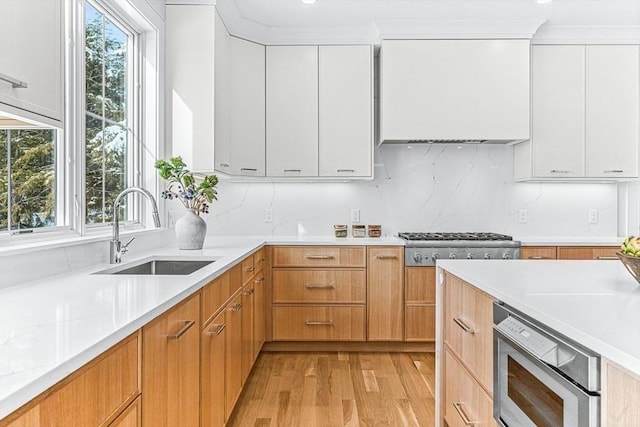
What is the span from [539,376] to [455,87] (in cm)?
281

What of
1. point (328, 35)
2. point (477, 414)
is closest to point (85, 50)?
point (328, 35)

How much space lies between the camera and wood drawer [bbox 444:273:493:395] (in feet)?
4.87

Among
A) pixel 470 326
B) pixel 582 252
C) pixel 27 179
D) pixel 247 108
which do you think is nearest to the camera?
pixel 470 326

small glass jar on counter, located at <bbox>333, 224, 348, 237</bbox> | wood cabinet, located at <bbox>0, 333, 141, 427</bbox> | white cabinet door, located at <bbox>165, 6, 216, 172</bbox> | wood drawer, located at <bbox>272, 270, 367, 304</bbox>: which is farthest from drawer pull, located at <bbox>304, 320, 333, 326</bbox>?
wood cabinet, located at <bbox>0, 333, 141, 427</bbox>

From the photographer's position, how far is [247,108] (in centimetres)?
345

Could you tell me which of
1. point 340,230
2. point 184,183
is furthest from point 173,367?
point 340,230

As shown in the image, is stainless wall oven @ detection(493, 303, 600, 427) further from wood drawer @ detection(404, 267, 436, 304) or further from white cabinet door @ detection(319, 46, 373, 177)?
white cabinet door @ detection(319, 46, 373, 177)

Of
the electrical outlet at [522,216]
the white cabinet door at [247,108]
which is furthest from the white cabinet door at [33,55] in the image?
the electrical outlet at [522,216]

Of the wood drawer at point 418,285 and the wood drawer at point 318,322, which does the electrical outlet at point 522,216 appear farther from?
the wood drawer at point 318,322

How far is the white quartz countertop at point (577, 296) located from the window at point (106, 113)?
72.2 inches

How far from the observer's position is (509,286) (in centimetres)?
140

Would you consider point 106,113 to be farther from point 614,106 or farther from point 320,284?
point 614,106

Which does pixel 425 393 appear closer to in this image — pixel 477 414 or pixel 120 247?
pixel 477 414

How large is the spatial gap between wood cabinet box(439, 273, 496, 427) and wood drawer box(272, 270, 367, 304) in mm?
1369
